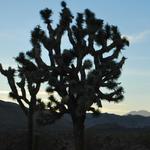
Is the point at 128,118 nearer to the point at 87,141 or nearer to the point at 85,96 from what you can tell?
the point at 87,141

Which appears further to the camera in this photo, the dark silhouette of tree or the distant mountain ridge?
the distant mountain ridge

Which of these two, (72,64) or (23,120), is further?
(23,120)

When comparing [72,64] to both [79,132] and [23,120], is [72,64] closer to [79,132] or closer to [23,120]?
[79,132]

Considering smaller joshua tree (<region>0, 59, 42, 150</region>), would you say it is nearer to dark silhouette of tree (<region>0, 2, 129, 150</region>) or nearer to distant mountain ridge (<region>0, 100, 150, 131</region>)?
dark silhouette of tree (<region>0, 2, 129, 150</region>)

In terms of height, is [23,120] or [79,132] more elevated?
[23,120]

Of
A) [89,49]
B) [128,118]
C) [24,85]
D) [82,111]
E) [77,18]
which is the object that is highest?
[128,118]

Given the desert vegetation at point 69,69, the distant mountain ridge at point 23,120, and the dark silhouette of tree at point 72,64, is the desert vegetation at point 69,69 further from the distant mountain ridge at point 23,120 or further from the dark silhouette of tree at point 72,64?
the distant mountain ridge at point 23,120

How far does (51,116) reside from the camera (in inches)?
906

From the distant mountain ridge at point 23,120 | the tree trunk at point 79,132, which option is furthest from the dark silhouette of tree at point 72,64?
the distant mountain ridge at point 23,120

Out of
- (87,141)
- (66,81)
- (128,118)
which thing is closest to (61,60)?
(66,81)

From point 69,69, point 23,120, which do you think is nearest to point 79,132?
point 69,69

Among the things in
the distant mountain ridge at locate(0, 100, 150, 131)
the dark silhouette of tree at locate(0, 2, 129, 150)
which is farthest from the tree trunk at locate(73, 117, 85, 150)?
the distant mountain ridge at locate(0, 100, 150, 131)

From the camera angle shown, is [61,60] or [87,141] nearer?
[61,60]

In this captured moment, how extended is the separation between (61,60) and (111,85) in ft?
8.51
